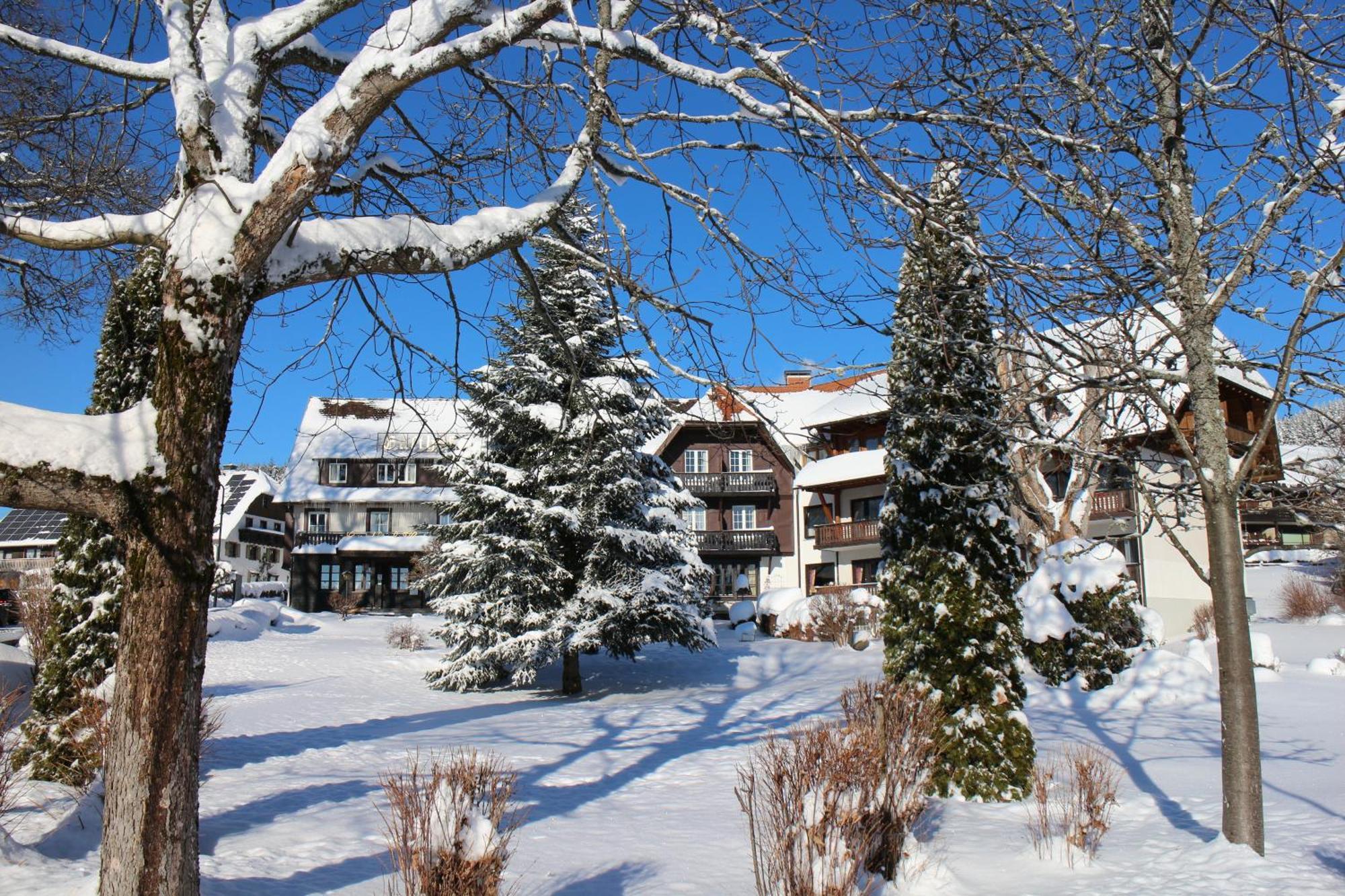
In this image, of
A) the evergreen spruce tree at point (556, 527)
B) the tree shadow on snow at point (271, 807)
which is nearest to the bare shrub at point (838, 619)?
the evergreen spruce tree at point (556, 527)

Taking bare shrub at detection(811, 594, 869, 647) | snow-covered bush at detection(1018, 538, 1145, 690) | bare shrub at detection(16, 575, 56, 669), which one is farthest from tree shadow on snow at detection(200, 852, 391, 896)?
bare shrub at detection(811, 594, 869, 647)

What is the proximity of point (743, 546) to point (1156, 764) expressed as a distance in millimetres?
29787

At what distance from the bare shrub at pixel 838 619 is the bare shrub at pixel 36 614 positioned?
17.3 meters

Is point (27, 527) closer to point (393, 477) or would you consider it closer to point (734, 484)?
point (393, 477)

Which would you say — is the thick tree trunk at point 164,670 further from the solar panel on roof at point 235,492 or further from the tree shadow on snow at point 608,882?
the solar panel on roof at point 235,492

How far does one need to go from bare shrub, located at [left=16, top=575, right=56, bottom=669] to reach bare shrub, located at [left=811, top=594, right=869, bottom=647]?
680 inches

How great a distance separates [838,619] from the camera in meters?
24.9

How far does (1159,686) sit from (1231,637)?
972 cm

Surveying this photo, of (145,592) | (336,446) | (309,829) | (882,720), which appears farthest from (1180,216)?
(336,446)

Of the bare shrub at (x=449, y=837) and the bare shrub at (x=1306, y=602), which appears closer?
the bare shrub at (x=449, y=837)

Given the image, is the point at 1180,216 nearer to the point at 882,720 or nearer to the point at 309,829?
the point at 882,720

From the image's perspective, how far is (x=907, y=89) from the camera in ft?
18.2

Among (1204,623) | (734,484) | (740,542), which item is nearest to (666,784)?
(1204,623)

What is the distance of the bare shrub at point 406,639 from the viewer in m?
27.1
